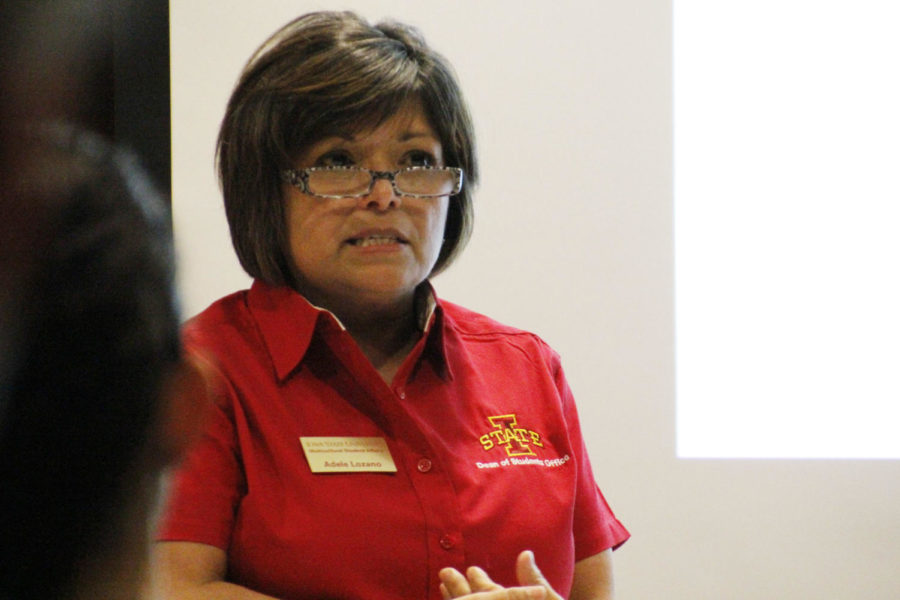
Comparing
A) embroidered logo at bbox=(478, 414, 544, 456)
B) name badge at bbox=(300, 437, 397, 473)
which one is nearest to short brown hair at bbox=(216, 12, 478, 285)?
name badge at bbox=(300, 437, 397, 473)

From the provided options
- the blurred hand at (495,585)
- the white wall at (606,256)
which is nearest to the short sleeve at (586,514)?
the blurred hand at (495,585)

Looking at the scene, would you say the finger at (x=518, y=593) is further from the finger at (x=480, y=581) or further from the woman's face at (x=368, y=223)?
the woman's face at (x=368, y=223)

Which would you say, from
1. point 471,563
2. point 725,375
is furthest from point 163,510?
point 725,375

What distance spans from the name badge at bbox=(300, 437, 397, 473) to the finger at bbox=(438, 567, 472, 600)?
17 centimetres

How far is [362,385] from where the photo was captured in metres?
1.48

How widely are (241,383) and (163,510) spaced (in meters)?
0.99

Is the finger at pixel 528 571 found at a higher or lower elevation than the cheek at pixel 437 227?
lower

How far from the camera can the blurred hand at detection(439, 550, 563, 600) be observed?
1.33m

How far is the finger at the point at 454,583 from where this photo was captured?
52.5 inches

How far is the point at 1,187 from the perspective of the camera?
37cm

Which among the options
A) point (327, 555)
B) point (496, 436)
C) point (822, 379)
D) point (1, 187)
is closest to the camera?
point (1, 187)

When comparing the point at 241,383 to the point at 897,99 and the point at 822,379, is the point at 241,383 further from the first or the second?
the point at 897,99

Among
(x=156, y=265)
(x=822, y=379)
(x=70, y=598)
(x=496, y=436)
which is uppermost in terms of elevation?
(x=156, y=265)

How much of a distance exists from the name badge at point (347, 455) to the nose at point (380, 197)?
347mm
